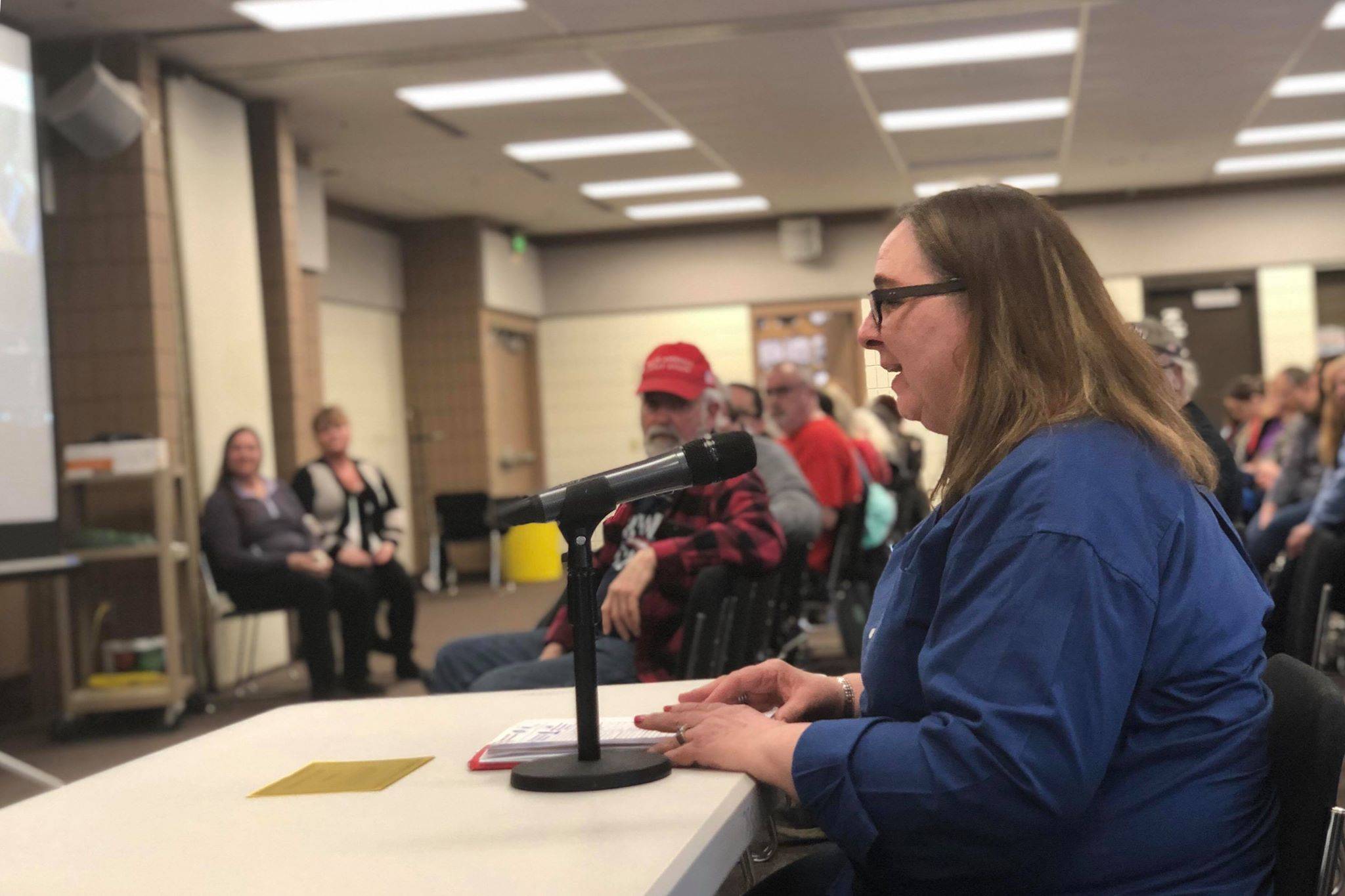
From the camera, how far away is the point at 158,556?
5668mm

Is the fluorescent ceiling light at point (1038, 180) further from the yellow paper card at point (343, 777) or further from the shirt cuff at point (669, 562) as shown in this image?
the yellow paper card at point (343, 777)

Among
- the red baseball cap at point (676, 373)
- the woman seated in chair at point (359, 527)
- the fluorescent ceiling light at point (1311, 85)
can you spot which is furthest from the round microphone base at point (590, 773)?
the fluorescent ceiling light at point (1311, 85)

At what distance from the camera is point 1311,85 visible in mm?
8367

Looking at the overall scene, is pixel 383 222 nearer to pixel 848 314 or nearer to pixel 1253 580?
pixel 848 314

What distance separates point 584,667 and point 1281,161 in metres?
11.2

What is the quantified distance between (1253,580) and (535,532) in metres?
10.3

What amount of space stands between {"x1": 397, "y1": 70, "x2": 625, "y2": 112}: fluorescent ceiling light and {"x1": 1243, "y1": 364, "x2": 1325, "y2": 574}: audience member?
Result: 3.76 meters

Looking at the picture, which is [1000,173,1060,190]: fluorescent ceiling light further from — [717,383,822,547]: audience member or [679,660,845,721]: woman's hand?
[679,660,845,721]: woman's hand

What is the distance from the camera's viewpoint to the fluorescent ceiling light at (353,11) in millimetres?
5930

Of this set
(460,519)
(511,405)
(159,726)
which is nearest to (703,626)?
(159,726)

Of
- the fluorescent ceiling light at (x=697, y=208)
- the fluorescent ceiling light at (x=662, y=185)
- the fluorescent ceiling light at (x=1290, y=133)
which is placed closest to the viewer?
the fluorescent ceiling light at (x=1290, y=133)

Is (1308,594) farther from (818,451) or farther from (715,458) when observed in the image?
(715,458)

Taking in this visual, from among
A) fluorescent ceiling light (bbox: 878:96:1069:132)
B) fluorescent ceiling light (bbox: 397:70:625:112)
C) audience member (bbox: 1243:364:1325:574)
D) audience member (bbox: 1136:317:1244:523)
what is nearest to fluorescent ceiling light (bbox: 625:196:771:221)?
fluorescent ceiling light (bbox: 878:96:1069:132)

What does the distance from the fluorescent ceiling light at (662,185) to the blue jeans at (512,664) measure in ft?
24.9
